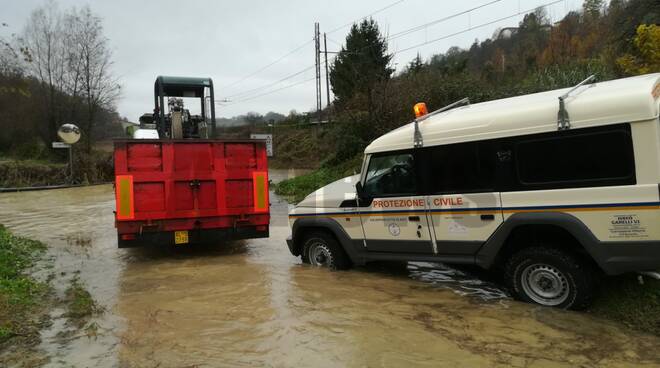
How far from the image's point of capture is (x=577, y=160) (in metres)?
5.02

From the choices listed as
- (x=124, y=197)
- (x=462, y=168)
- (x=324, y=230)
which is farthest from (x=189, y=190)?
(x=462, y=168)

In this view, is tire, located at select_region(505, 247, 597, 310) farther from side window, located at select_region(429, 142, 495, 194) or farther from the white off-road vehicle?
side window, located at select_region(429, 142, 495, 194)

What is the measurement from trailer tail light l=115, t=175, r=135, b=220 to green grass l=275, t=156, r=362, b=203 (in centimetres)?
1119

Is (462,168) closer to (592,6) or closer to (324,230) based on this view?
(324,230)

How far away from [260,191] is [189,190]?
4.19 ft

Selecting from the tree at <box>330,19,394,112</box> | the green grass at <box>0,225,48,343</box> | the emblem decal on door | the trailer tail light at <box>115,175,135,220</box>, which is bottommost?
the green grass at <box>0,225,48,343</box>

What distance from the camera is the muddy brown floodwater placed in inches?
172

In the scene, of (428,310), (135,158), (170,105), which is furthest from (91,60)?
(428,310)

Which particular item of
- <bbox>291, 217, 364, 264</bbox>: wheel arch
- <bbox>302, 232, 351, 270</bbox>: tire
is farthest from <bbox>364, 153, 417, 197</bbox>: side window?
<bbox>302, 232, 351, 270</bbox>: tire

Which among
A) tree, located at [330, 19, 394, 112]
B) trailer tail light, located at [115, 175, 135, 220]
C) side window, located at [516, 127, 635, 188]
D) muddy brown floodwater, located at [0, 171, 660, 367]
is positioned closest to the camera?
muddy brown floodwater, located at [0, 171, 660, 367]

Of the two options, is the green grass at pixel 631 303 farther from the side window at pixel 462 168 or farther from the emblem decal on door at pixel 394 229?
the emblem decal on door at pixel 394 229

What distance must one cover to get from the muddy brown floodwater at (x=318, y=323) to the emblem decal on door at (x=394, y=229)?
27.9 inches

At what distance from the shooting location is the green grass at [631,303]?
4.80 meters

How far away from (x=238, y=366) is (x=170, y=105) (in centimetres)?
851
